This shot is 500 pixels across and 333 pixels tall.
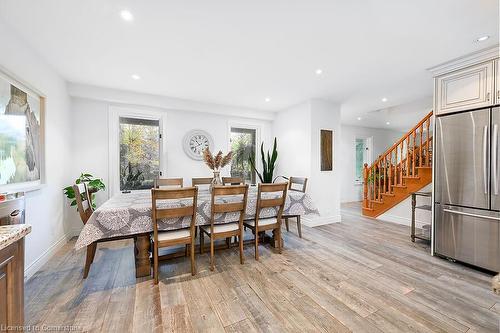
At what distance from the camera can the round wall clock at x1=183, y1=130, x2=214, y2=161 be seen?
436 cm

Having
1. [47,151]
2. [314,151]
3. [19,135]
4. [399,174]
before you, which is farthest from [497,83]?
[47,151]

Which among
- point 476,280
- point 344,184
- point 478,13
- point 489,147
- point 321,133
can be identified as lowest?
point 476,280

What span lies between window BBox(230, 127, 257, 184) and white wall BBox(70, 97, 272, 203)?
223 millimetres

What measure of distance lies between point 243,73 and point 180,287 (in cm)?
280

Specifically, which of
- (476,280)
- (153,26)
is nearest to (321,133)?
(476,280)

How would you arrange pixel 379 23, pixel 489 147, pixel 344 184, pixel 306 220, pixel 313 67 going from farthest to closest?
pixel 344 184 → pixel 306 220 → pixel 313 67 → pixel 489 147 → pixel 379 23

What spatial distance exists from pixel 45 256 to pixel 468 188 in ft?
16.9

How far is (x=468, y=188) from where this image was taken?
8.04ft

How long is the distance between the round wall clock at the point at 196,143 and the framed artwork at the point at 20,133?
2.18m

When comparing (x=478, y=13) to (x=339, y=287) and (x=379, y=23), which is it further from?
(x=339, y=287)

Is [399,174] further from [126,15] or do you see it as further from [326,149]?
[126,15]

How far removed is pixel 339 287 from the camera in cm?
207

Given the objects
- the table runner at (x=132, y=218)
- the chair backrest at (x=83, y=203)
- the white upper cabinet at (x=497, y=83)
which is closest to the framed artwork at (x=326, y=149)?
the table runner at (x=132, y=218)

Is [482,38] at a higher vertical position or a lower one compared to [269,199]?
higher
